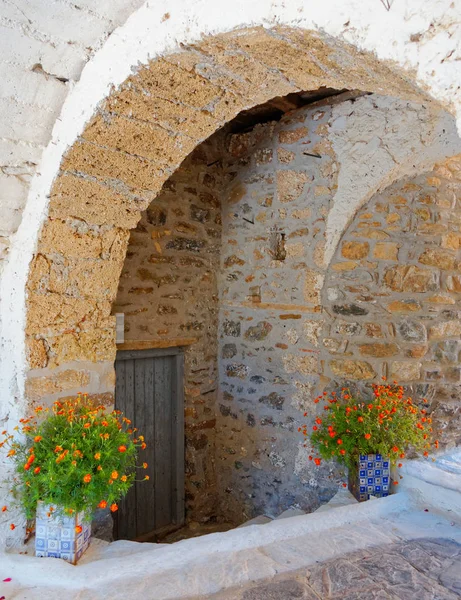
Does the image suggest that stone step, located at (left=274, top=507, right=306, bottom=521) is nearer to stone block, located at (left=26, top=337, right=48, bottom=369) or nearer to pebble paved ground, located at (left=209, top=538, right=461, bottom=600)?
pebble paved ground, located at (left=209, top=538, right=461, bottom=600)

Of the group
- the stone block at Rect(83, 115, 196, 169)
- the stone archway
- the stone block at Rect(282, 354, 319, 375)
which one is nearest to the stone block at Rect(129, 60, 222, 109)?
the stone archway

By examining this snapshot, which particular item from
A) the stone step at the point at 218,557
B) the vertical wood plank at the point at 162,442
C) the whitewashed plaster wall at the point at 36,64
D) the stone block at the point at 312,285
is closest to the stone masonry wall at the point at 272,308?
the stone block at the point at 312,285

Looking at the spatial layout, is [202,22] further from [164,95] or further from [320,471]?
[320,471]

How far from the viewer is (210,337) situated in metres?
3.83

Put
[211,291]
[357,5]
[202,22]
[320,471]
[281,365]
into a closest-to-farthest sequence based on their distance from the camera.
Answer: [357,5]
[202,22]
[320,471]
[281,365]
[211,291]

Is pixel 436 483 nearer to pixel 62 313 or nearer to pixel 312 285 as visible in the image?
pixel 312 285

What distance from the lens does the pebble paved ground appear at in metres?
1.59

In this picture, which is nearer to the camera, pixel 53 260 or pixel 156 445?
pixel 53 260

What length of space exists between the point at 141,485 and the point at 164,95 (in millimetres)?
2717

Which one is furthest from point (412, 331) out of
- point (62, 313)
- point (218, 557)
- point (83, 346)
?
point (62, 313)

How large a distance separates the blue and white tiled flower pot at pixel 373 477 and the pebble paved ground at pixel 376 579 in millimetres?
527

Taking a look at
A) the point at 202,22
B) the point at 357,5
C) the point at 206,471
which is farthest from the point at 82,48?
→ the point at 206,471

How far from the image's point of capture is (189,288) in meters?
3.60

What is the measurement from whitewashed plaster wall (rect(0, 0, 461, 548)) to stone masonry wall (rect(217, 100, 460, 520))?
6.04ft
